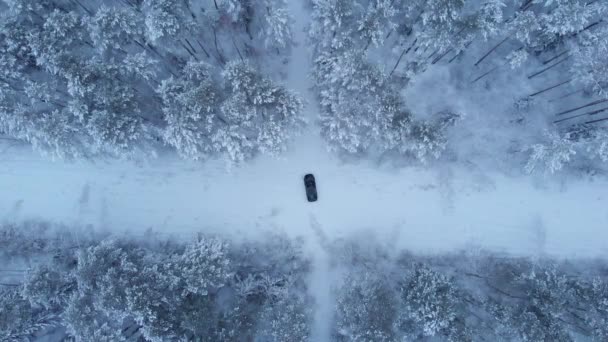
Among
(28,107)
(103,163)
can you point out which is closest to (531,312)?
(103,163)

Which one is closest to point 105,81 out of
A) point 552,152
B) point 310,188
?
point 310,188

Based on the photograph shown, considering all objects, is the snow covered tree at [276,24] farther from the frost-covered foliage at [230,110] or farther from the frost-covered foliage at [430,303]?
the frost-covered foliage at [430,303]

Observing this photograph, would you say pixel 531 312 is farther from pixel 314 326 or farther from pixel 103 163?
pixel 103 163

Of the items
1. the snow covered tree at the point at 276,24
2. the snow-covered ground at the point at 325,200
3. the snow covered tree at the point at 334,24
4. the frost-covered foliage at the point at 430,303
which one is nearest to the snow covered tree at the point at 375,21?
the snow covered tree at the point at 334,24

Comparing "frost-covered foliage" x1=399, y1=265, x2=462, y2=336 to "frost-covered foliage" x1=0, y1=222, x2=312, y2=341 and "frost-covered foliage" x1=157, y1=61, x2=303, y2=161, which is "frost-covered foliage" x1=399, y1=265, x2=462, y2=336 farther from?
"frost-covered foliage" x1=157, y1=61, x2=303, y2=161

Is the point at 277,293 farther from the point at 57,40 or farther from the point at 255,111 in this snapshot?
the point at 57,40

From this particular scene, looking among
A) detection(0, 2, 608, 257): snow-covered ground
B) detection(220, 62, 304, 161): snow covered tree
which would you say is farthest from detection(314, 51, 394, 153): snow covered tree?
detection(0, 2, 608, 257): snow-covered ground

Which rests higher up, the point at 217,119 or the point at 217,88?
the point at 217,88
